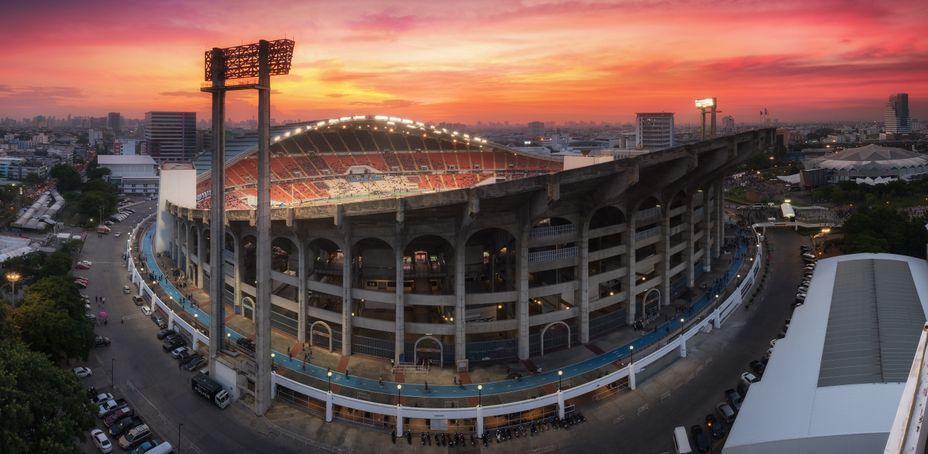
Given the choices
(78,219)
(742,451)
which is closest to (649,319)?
(742,451)

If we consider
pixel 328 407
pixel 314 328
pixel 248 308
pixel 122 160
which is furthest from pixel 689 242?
pixel 122 160

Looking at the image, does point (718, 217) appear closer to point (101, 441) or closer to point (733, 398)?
point (733, 398)

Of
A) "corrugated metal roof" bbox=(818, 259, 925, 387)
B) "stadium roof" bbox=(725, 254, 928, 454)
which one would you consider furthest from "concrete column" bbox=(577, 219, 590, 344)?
"corrugated metal roof" bbox=(818, 259, 925, 387)

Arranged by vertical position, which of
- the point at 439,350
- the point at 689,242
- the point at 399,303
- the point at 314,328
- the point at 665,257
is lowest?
the point at 439,350

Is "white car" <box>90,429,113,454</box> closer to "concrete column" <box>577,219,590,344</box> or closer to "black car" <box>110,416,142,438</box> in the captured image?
"black car" <box>110,416,142,438</box>

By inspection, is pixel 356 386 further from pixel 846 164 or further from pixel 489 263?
pixel 846 164
